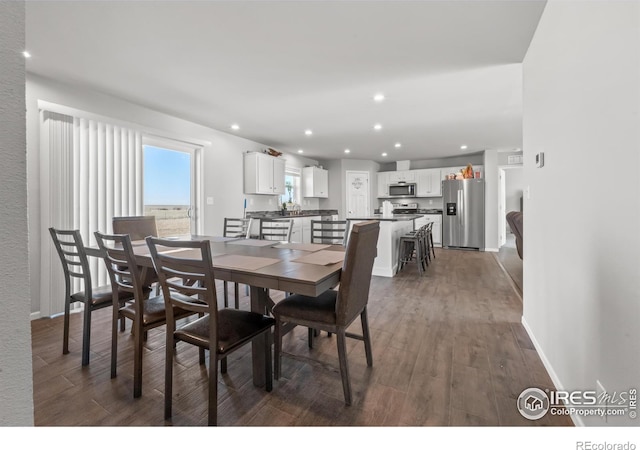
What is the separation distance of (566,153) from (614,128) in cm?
49

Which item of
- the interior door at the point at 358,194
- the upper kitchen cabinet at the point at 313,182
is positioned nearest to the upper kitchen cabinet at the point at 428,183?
the interior door at the point at 358,194

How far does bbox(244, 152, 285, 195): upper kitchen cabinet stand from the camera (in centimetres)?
512

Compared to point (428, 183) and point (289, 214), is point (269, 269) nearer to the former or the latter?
point (289, 214)

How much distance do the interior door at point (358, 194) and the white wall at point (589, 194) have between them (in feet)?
19.0

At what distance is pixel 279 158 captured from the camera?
5.79 meters

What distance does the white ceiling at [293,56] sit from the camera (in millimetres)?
1905

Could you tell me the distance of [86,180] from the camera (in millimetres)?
3131

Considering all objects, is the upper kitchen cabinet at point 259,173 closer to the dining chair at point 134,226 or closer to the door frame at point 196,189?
the door frame at point 196,189

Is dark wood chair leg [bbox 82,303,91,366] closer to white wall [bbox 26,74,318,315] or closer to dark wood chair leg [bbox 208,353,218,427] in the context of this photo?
dark wood chair leg [bbox 208,353,218,427]

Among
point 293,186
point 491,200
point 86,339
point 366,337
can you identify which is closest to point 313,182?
point 293,186

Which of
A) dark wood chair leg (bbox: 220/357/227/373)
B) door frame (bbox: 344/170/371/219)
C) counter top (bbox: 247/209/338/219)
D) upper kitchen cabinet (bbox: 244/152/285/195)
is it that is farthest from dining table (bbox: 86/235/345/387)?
door frame (bbox: 344/170/371/219)
